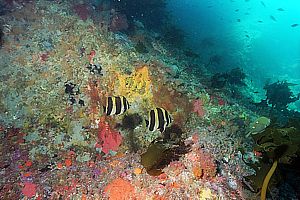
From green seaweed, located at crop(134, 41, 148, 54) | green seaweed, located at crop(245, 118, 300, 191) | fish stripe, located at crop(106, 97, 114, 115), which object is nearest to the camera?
green seaweed, located at crop(245, 118, 300, 191)

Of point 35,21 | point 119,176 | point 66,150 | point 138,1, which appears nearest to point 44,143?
point 66,150

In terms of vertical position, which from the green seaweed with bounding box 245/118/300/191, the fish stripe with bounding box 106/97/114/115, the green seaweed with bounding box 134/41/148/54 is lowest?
the green seaweed with bounding box 134/41/148/54

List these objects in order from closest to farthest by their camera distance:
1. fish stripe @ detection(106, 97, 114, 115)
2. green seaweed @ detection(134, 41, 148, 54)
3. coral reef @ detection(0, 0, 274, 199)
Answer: fish stripe @ detection(106, 97, 114, 115), coral reef @ detection(0, 0, 274, 199), green seaweed @ detection(134, 41, 148, 54)

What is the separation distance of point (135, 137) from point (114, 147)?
0.60m

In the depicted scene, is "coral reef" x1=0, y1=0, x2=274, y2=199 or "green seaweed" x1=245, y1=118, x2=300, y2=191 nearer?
"green seaweed" x1=245, y1=118, x2=300, y2=191

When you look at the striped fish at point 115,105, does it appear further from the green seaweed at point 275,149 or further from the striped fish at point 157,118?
the green seaweed at point 275,149

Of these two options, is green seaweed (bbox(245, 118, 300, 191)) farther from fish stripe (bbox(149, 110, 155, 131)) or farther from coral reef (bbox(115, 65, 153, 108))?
coral reef (bbox(115, 65, 153, 108))

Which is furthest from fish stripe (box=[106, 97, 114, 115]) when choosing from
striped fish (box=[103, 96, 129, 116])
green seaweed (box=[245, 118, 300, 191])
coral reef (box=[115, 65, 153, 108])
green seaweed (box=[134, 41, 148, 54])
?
green seaweed (box=[134, 41, 148, 54])

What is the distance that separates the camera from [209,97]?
6781 mm

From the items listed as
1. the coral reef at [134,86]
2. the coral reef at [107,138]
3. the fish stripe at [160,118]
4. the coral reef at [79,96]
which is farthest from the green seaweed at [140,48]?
the fish stripe at [160,118]

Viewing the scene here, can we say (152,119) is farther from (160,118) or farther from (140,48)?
(140,48)

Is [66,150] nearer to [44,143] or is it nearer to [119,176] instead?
[44,143]

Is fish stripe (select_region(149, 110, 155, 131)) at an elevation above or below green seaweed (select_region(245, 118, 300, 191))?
below

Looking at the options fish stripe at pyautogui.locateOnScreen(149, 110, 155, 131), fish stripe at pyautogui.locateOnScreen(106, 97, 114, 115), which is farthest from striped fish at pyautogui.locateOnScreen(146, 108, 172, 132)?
fish stripe at pyautogui.locateOnScreen(106, 97, 114, 115)
